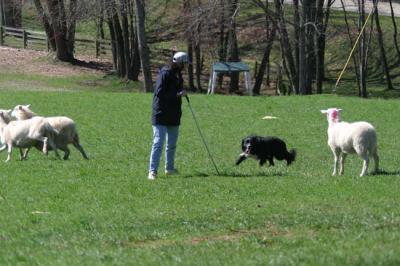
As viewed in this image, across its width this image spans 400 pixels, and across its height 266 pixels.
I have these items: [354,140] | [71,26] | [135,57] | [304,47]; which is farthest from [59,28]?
[354,140]

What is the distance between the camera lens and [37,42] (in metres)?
63.8

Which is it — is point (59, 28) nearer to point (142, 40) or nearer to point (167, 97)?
point (142, 40)

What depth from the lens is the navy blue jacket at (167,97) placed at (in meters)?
14.8

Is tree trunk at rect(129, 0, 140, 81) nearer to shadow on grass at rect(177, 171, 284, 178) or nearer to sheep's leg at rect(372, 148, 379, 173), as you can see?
shadow on grass at rect(177, 171, 284, 178)

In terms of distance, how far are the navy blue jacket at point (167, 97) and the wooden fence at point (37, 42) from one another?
47695 millimetres

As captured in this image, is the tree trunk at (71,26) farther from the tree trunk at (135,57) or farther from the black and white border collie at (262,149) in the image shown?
the black and white border collie at (262,149)

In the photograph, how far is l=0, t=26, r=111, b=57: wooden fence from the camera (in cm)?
6253

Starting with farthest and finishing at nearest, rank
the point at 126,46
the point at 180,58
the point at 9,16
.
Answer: the point at 9,16 < the point at 126,46 < the point at 180,58

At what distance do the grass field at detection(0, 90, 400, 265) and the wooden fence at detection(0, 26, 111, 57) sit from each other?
4022cm

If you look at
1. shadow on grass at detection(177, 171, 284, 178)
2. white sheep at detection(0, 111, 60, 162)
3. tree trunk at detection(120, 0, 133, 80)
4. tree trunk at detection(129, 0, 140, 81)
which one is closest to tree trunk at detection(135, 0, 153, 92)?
tree trunk at detection(120, 0, 133, 80)

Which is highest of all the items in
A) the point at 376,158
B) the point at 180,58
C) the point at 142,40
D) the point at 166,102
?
the point at 180,58

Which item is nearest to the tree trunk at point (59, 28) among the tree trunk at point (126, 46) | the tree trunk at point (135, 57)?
the tree trunk at point (126, 46)

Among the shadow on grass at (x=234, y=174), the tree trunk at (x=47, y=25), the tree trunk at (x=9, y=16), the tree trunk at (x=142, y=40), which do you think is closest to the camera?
the shadow on grass at (x=234, y=174)

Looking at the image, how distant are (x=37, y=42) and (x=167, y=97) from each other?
166 feet
